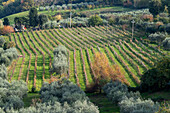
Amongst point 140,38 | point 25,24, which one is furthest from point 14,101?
point 25,24

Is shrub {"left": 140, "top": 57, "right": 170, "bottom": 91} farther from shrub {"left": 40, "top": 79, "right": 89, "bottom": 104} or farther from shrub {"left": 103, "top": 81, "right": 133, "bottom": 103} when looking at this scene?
shrub {"left": 40, "top": 79, "right": 89, "bottom": 104}

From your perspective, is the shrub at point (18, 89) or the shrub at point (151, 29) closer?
the shrub at point (18, 89)

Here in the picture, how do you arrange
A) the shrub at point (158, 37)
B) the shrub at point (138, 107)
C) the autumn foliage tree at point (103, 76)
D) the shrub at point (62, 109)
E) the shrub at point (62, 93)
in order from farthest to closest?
1. the shrub at point (158, 37)
2. the autumn foliage tree at point (103, 76)
3. the shrub at point (62, 93)
4. the shrub at point (62, 109)
5. the shrub at point (138, 107)

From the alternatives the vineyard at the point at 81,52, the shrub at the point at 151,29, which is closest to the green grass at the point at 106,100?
the vineyard at the point at 81,52

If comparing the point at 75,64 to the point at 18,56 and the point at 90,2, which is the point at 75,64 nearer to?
the point at 18,56

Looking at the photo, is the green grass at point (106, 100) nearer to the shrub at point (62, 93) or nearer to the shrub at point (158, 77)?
the shrub at point (158, 77)

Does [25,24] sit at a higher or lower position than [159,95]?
higher

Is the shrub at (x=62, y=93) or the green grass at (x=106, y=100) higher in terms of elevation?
the shrub at (x=62, y=93)

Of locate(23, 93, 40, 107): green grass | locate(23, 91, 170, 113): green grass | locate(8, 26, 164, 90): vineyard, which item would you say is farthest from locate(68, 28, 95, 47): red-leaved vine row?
locate(23, 93, 40, 107): green grass
